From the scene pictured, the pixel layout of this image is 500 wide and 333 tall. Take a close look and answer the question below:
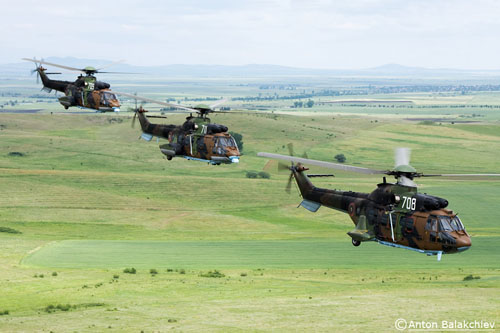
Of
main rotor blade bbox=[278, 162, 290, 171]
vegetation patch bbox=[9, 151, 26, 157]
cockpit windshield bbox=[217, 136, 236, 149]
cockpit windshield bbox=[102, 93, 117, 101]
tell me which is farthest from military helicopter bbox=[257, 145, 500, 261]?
vegetation patch bbox=[9, 151, 26, 157]

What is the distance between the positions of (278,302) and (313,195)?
14223mm

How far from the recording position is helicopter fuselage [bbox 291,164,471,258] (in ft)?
107

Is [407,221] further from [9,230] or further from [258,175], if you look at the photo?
[258,175]

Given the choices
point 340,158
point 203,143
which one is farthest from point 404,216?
point 340,158

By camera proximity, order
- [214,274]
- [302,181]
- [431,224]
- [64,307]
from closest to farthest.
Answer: [431,224] → [302,181] → [64,307] → [214,274]

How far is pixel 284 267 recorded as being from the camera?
2724 inches

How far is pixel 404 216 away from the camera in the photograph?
34.2m

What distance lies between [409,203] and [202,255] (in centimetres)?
4396

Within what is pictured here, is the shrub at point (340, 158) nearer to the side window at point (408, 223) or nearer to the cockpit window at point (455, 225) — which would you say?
the side window at point (408, 223)

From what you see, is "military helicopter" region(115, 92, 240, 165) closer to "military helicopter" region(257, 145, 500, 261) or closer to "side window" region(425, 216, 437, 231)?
"military helicopter" region(257, 145, 500, 261)

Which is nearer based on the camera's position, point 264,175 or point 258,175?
point 264,175

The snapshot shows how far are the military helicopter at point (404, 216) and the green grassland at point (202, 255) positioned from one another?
39.1 ft

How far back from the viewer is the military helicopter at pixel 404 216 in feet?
107

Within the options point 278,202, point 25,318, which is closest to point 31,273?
point 25,318
